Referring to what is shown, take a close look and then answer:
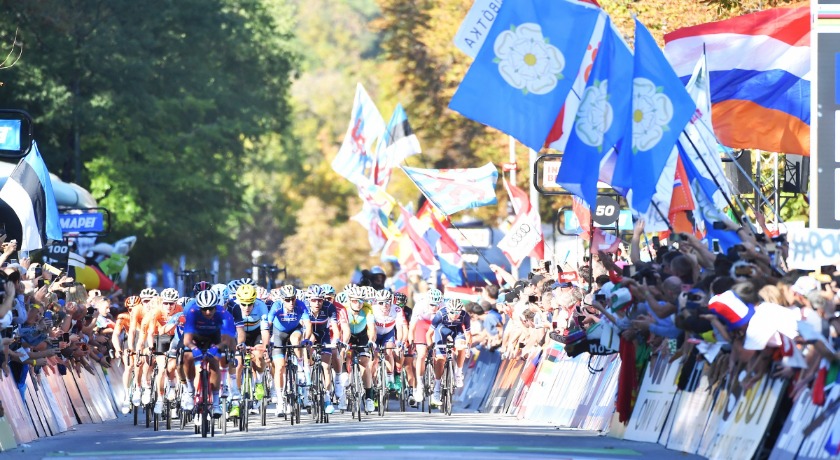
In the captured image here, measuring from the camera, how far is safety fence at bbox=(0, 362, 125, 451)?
23156 mm

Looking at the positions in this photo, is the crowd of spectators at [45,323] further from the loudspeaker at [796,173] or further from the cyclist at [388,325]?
the loudspeaker at [796,173]

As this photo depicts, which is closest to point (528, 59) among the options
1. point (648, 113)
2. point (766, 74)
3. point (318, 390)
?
point (648, 113)

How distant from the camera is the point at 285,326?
30000 mm

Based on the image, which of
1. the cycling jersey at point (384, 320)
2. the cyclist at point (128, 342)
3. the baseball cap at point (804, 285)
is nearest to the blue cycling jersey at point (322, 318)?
the cycling jersey at point (384, 320)

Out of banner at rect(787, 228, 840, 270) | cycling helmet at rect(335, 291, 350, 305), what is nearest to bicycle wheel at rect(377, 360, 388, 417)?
cycling helmet at rect(335, 291, 350, 305)

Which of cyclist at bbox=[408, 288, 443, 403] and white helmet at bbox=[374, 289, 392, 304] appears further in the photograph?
cyclist at bbox=[408, 288, 443, 403]

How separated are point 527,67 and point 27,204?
9044 mm

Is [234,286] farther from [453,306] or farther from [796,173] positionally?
[796,173]

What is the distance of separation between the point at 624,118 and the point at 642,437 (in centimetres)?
419

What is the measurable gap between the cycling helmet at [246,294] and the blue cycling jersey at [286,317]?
89 centimetres

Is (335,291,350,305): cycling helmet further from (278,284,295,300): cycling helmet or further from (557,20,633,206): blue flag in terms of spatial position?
(557,20,633,206): blue flag

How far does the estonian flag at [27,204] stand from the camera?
3045 centimetres

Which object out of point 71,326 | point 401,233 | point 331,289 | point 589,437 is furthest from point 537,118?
point 401,233

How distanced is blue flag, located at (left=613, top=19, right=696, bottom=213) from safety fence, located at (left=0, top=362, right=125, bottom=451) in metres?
7.14
